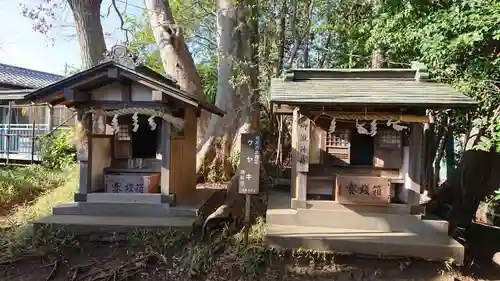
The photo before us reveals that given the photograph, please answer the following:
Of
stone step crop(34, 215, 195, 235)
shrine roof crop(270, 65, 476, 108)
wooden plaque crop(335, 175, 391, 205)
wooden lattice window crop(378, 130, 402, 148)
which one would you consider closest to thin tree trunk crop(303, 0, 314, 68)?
shrine roof crop(270, 65, 476, 108)

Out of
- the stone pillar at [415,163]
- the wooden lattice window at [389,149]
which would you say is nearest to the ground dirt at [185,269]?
the stone pillar at [415,163]

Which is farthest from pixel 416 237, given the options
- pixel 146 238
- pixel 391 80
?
pixel 146 238

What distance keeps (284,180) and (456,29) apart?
240 inches

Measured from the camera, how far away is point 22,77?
20.0m

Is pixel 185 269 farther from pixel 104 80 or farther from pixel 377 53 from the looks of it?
pixel 377 53

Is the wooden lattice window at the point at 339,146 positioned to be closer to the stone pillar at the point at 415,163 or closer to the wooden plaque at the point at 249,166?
the stone pillar at the point at 415,163

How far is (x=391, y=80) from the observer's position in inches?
288

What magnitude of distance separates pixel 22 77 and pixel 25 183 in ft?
40.5

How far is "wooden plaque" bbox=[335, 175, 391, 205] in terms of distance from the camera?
6676mm

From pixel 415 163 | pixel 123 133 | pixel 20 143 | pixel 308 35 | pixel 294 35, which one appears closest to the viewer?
pixel 415 163

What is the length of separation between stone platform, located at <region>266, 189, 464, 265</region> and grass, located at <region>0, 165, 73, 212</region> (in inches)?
276

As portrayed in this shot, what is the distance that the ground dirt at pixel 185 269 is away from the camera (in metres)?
5.83

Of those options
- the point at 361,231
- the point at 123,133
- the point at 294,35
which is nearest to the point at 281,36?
the point at 294,35

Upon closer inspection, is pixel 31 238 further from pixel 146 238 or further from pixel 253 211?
pixel 253 211
